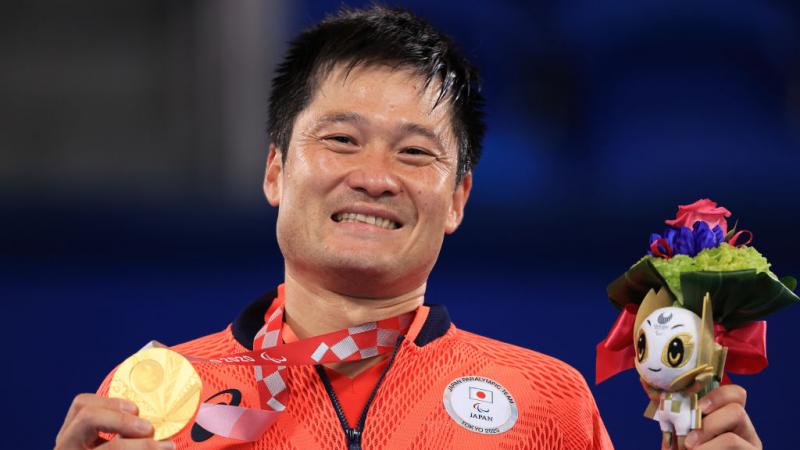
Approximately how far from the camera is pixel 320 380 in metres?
2.05

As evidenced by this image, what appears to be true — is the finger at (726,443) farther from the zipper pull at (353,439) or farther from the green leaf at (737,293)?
the zipper pull at (353,439)

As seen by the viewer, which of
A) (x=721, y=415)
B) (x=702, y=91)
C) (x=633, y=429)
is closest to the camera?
(x=721, y=415)

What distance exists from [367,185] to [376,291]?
0.76ft

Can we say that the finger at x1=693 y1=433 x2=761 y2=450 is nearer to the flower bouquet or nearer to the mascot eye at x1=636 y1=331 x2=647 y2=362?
the flower bouquet

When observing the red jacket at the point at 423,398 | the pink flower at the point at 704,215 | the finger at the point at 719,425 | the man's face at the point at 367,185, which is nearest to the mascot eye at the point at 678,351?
the finger at the point at 719,425

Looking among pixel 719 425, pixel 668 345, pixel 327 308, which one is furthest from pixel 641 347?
pixel 327 308

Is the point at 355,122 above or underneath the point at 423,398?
above

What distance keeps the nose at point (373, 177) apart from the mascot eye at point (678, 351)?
0.64 metres

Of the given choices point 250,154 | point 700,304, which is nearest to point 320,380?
point 700,304

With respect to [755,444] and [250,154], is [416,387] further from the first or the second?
[250,154]

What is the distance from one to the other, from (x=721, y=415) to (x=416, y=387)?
0.61 meters

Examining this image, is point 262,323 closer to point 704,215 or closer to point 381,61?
point 381,61

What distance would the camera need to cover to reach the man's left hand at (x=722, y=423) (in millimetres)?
1709

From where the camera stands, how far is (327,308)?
217 centimetres
